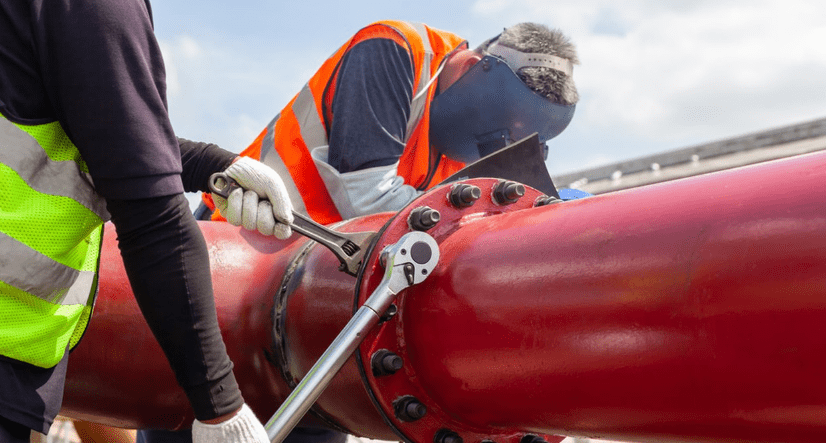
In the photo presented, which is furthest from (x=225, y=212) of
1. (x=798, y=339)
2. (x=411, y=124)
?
(x=411, y=124)

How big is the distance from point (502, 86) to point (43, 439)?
1.86 m

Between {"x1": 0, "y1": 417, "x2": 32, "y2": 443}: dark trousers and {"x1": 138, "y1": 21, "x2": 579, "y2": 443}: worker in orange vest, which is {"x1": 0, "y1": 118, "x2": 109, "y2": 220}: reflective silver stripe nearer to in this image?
{"x1": 0, "y1": 417, "x2": 32, "y2": 443}: dark trousers

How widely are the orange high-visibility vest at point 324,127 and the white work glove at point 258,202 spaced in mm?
944

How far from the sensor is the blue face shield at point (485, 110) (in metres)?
2.75

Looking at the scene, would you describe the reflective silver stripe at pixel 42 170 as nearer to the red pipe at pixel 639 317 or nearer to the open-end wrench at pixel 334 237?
the open-end wrench at pixel 334 237

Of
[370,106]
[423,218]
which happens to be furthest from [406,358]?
[370,106]

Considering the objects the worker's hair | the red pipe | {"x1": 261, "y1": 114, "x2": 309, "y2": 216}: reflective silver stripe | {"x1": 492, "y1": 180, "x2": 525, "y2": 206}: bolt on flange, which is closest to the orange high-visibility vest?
{"x1": 261, "y1": 114, "x2": 309, "y2": 216}: reflective silver stripe

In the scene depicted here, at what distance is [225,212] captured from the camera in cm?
150

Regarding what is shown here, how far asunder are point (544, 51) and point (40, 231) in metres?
2.12

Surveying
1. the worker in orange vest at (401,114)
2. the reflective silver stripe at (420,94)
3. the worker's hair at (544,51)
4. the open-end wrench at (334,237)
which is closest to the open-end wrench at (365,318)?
the open-end wrench at (334,237)

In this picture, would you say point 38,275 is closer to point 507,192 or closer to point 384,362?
point 384,362

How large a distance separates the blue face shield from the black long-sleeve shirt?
1639 mm

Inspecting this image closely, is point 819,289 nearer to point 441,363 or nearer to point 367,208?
point 441,363

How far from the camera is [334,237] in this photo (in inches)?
57.5
